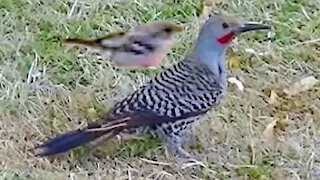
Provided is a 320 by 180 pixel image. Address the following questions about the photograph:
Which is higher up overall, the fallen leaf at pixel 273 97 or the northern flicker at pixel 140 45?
the northern flicker at pixel 140 45

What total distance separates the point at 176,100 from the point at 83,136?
43cm

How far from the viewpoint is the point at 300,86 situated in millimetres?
4906

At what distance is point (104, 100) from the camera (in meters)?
4.72

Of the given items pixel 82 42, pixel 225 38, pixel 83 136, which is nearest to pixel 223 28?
pixel 225 38

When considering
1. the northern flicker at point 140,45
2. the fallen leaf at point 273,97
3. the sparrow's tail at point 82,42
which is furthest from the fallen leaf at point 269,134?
the sparrow's tail at point 82,42

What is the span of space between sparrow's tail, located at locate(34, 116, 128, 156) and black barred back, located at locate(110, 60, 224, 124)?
67 millimetres

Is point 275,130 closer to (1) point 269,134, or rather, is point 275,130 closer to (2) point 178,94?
(1) point 269,134

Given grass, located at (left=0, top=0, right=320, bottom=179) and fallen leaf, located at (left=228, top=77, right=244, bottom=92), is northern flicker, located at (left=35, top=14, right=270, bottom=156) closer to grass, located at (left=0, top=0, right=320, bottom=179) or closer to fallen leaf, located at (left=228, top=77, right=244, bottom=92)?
grass, located at (left=0, top=0, right=320, bottom=179)

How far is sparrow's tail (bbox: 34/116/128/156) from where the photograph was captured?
404 cm

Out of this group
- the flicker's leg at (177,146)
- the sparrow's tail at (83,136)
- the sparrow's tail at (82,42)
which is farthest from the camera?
the sparrow's tail at (82,42)

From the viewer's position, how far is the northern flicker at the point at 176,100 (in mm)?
4066

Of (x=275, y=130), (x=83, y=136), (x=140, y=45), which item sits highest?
(x=140, y=45)

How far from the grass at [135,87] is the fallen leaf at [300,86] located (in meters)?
0.03

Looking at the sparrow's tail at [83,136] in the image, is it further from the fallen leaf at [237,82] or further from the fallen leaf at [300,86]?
the fallen leaf at [300,86]
